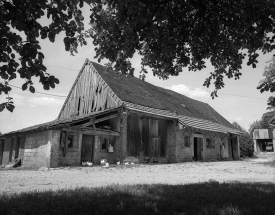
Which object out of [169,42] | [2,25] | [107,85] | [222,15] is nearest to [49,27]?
[2,25]

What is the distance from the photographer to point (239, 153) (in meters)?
29.0

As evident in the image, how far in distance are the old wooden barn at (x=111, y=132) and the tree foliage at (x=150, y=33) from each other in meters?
6.15

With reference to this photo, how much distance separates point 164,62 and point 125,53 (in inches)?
64.5

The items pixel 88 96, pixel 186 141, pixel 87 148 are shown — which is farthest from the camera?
pixel 186 141

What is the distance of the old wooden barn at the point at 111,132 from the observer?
48.9 feet

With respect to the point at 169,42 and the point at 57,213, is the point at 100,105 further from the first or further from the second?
the point at 57,213

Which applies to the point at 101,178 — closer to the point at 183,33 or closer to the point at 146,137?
the point at 183,33

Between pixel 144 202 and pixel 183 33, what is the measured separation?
501 centimetres

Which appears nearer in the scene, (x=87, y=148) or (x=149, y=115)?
(x=87, y=148)

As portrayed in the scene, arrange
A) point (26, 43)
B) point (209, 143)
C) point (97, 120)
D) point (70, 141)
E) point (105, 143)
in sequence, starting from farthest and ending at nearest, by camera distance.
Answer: point (209, 143) → point (105, 143) → point (97, 120) → point (70, 141) → point (26, 43)

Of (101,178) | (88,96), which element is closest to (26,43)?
(101,178)

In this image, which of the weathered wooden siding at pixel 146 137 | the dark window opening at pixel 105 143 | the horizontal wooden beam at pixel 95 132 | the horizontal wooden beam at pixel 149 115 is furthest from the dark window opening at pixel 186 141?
the dark window opening at pixel 105 143

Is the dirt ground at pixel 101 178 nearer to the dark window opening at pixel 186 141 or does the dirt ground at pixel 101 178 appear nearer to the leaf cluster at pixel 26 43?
the leaf cluster at pixel 26 43

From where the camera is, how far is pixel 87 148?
52.9 ft
